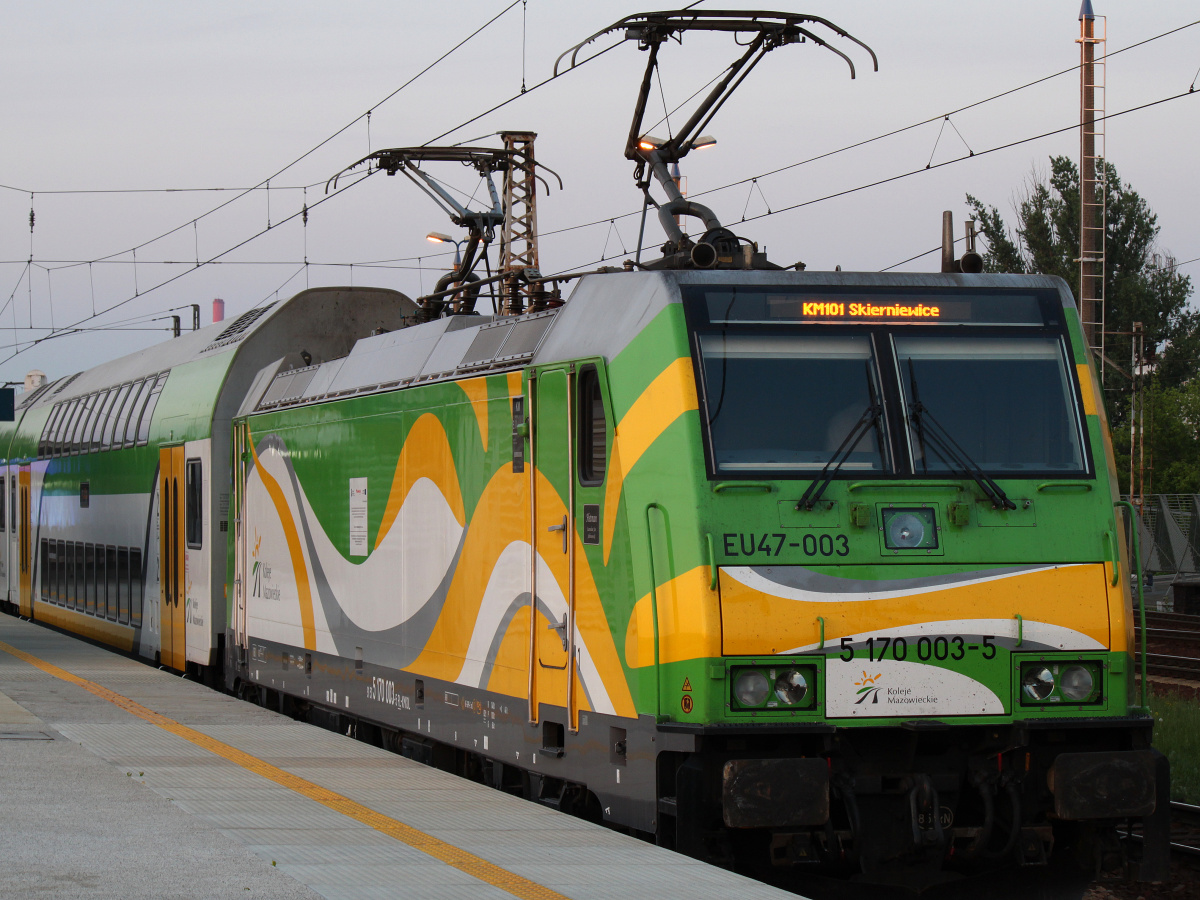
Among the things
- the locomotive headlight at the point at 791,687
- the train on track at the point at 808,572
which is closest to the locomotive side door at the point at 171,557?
the train on track at the point at 808,572

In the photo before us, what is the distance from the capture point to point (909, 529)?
287 inches

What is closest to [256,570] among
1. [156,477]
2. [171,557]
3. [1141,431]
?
[171,557]

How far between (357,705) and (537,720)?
3.42m

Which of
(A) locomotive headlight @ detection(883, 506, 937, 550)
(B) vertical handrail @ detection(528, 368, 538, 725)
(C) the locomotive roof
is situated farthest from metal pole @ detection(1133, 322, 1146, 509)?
(A) locomotive headlight @ detection(883, 506, 937, 550)

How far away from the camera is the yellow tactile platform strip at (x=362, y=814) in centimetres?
611

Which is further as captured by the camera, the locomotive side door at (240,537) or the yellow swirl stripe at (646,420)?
the locomotive side door at (240,537)

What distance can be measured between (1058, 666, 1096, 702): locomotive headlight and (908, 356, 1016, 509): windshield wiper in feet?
2.68

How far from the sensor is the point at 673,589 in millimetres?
7102

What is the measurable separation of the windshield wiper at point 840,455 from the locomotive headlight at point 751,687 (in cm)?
80

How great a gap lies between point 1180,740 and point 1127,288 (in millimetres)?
40932

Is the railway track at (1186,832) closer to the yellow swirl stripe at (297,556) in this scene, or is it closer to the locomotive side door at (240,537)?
the yellow swirl stripe at (297,556)

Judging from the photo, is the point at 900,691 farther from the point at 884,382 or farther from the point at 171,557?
the point at 171,557

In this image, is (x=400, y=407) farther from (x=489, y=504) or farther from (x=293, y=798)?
(x=293, y=798)

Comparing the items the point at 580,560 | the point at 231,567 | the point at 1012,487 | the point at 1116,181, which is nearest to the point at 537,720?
the point at 580,560
